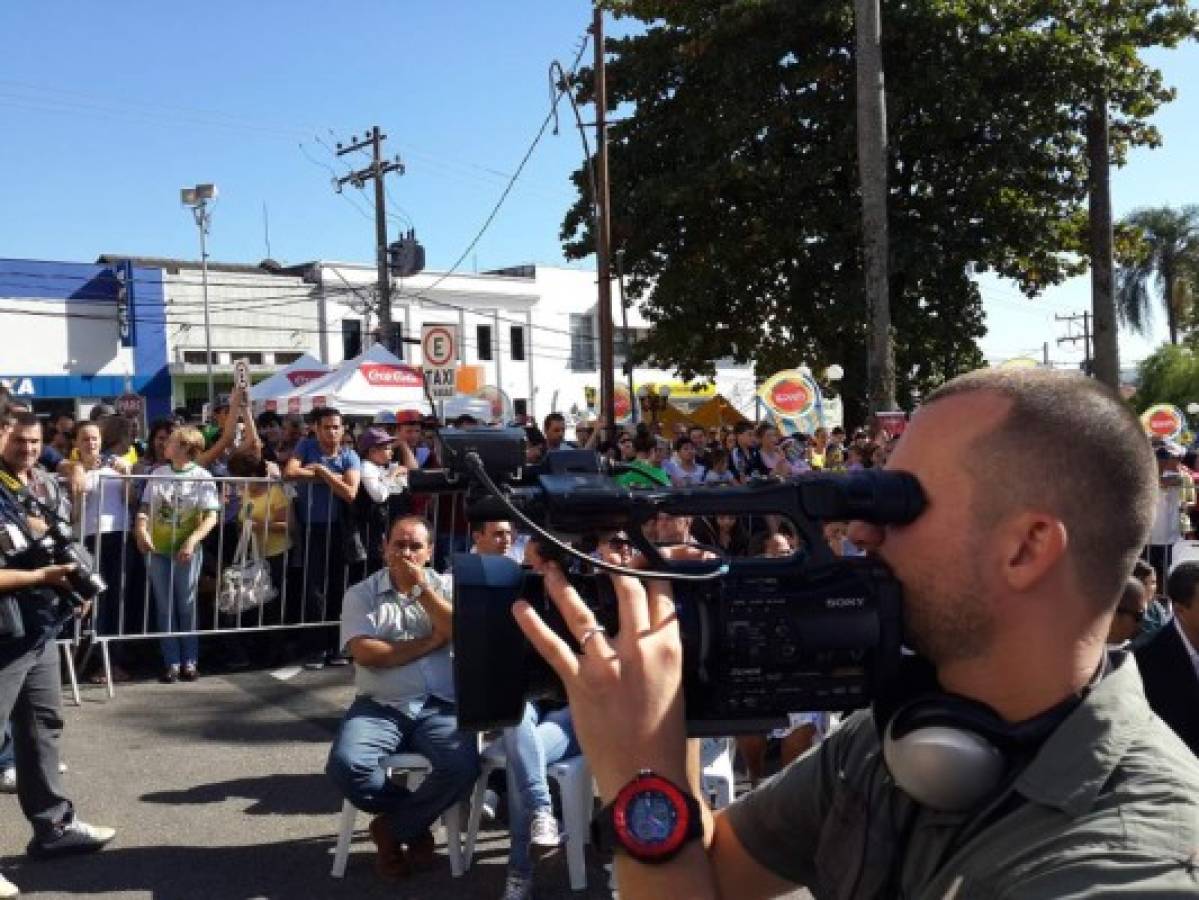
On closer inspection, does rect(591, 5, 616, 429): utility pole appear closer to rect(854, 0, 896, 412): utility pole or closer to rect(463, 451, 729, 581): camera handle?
rect(854, 0, 896, 412): utility pole

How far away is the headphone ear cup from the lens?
1.23 meters

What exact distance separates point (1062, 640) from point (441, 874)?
12.4 ft

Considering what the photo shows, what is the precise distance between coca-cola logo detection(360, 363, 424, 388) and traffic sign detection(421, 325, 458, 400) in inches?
191

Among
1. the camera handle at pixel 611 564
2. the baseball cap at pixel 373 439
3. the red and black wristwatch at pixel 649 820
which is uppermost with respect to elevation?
the baseball cap at pixel 373 439

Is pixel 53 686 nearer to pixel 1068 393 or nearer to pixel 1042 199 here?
pixel 1068 393

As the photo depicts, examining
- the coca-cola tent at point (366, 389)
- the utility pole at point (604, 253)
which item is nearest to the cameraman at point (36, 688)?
the coca-cola tent at point (366, 389)

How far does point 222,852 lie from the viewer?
4676 millimetres

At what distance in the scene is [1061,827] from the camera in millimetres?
1172

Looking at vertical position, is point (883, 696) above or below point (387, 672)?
above

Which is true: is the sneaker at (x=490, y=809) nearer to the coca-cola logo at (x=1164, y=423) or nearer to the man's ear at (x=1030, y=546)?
the man's ear at (x=1030, y=546)

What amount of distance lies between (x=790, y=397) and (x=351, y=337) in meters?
28.8

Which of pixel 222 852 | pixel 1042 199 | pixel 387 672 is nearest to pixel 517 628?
pixel 387 672

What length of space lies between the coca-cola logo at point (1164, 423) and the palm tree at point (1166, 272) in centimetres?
3932

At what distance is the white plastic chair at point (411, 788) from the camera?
4484 millimetres
